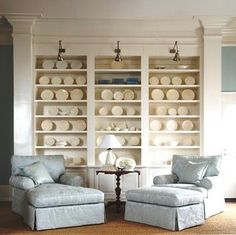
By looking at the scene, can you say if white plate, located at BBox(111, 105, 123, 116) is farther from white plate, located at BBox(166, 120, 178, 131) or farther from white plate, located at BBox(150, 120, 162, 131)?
white plate, located at BBox(166, 120, 178, 131)

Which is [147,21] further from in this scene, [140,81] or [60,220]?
[60,220]

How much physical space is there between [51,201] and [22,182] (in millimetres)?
714

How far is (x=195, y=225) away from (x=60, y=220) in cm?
174

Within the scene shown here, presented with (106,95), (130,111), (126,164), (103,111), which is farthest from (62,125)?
(126,164)

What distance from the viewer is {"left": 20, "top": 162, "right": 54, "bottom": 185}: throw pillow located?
6.34 metres

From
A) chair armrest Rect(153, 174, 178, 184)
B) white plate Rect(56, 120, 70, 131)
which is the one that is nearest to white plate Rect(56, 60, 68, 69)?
white plate Rect(56, 120, 70, 131)

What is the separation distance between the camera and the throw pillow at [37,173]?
6.34 metres

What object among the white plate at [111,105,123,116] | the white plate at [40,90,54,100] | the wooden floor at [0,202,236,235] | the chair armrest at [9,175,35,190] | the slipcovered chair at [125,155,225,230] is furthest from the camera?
the white plate at [111,105,123,116]

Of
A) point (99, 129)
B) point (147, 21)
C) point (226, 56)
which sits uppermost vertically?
point (147, 21)

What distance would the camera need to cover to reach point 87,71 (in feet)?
24.7

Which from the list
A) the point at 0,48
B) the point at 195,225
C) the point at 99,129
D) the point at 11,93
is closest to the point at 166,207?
the point at 195,225

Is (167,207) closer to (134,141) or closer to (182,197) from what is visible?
(182,197)

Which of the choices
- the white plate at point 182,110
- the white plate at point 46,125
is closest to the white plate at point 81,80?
the white plate at point 46,125

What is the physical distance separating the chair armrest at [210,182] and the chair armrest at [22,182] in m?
2.35
